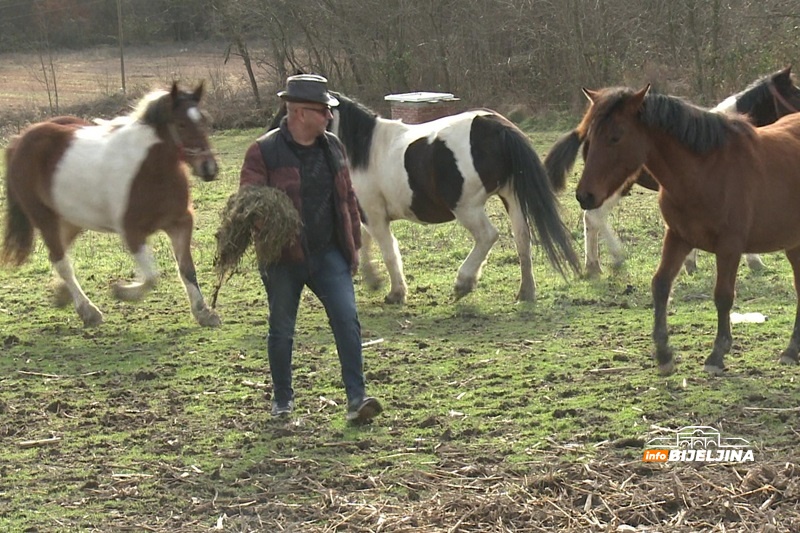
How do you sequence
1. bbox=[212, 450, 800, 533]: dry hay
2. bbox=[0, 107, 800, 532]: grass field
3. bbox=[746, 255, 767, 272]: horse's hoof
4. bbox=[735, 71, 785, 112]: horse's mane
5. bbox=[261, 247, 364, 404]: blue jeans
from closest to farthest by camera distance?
bbox=[212, 450, 800, 533]: dry hay → bbox=[0, 107, 800, 532]: grass field → bbox=[261, 247, 364, 404]: blue jeans → bbox=[735, 71, 785, 112]: horse's mane → bbox=[746, 255, 767, 272]: horse's hoof

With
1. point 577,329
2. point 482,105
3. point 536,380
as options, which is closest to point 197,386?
point 536,380

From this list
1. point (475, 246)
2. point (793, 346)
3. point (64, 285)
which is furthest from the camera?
point (64, 285)

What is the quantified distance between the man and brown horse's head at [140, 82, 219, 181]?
278cm

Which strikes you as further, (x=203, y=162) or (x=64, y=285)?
(x=64, y=285)

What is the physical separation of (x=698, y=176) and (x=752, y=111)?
12.1 ft

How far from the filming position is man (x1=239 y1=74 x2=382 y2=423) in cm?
597

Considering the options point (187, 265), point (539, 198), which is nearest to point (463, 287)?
point (539, 198)

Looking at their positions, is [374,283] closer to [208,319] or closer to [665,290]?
[208,319]

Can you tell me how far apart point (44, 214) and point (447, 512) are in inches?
241

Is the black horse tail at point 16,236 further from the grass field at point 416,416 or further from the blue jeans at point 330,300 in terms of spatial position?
the blue jeans at point 330,300

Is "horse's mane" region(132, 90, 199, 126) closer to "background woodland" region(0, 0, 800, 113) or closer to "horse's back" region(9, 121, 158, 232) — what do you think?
"horse's back" region(9, 121, 158, 232)

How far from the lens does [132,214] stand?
8.91 m

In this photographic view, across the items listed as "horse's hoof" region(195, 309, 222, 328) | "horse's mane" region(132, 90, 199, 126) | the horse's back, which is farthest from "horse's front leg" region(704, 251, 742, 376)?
the horse's back

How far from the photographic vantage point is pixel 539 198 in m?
9.00
